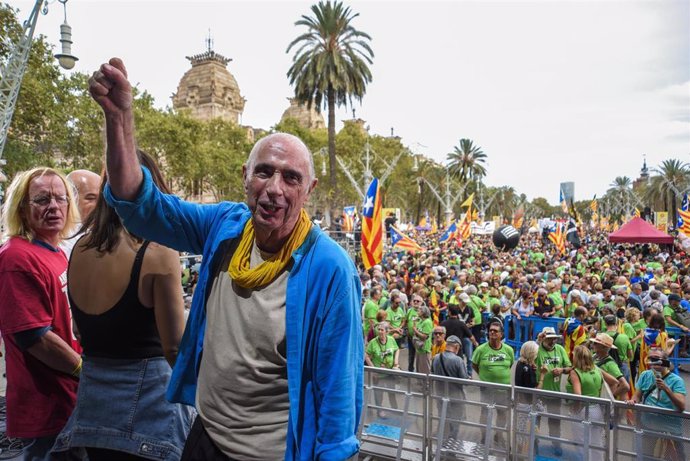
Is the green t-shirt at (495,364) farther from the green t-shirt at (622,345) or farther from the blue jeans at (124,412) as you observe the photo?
the blue jeans at (124,412)

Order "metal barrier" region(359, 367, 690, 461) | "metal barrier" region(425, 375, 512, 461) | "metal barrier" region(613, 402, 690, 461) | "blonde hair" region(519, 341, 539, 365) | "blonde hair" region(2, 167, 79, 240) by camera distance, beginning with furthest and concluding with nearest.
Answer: "blonde hair" region(519, 341, 539, 365), "metal barrier" region(425, 375, 512, 461), "metal barrier" region(359, 367, 690, 461), "metal barrier" region(613, 402, 690, 461), "blonde hair" region(2, 167, 79, 240)

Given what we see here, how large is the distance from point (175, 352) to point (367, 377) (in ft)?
12.7

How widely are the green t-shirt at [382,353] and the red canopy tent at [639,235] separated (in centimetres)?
1567

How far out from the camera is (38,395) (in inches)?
97.6

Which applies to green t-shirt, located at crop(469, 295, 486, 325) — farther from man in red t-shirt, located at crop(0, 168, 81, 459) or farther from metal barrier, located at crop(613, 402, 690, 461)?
man in red t-shirt, located at crop(0, 168, 81, 459)

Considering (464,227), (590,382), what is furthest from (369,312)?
(464,227)

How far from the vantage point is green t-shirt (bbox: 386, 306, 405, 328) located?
373 inches

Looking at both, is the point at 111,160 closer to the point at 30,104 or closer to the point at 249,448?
the point at 249,448

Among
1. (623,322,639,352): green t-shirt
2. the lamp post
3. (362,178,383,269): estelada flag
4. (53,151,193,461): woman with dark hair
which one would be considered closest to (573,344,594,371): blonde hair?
(623,322,639,352): green t-shirt

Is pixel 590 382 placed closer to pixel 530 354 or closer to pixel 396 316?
pixel 530 354

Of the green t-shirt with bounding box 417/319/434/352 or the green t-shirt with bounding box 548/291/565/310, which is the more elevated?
the green t-shirt with bounding box 548/291/565/310

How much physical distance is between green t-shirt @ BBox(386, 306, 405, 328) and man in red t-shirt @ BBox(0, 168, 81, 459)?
7.24 meters

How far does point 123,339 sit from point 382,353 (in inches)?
237

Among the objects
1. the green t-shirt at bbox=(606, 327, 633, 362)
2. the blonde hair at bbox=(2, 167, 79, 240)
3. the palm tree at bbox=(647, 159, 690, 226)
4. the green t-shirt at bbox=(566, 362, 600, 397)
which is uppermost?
the palm tree at bbox=(647, 159, 690, 226)
